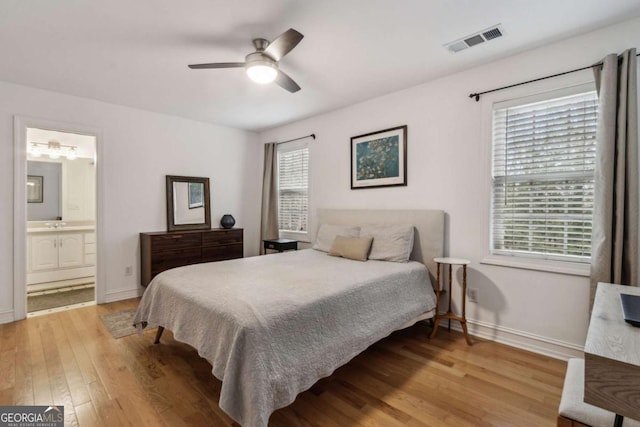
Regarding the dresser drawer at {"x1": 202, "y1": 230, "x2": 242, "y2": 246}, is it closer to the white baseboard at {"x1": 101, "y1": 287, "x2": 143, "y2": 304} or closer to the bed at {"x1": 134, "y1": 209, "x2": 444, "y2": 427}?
the white baseboard at {"x1": 101, "y1": 287, "x2": 143, "y2": 304}

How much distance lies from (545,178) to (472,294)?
4.04 ft

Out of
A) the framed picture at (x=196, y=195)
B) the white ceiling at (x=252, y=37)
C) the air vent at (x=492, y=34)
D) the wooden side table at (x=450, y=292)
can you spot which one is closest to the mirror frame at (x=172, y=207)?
the framed picture at (x=196, y=195)

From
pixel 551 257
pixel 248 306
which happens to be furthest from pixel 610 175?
pixel 248 306

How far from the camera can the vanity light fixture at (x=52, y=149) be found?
457cm

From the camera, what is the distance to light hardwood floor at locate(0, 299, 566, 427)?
67.2 inches

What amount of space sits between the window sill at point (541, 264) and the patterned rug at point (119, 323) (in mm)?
3524

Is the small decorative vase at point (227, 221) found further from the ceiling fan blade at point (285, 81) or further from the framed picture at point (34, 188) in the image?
the framed picture at point (34, 188)

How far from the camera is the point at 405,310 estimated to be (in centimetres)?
252

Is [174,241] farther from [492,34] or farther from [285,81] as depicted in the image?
[492,34]

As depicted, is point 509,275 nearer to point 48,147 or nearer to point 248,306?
point 248,306

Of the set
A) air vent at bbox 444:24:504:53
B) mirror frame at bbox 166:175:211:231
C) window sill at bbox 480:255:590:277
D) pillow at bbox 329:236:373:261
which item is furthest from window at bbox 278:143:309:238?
window sill at bbox 480:255:590:277

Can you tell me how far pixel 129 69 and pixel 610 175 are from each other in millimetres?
4127

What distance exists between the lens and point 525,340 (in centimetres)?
256

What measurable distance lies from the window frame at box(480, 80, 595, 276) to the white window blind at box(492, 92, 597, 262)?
0.14 ft
